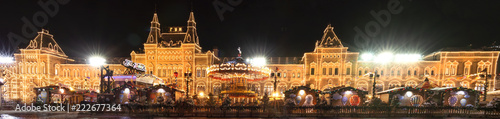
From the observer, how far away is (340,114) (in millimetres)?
19000

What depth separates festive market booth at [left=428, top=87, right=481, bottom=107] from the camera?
2453 centimetres

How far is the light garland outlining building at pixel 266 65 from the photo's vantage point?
1558 inches

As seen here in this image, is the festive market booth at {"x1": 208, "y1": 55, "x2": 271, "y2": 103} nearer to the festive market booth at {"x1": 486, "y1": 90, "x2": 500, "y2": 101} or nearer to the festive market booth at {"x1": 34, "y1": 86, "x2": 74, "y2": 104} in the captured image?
the festive market booth at {"x1": 34, "y1": 86, "x2": 74, "y2": 104}

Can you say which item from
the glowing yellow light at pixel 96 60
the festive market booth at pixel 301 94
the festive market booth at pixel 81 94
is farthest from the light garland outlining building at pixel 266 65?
the festive market booth at pixel 301 94

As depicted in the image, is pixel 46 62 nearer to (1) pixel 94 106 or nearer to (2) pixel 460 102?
(1) pixel 94 106

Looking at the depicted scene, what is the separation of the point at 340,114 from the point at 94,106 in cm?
1960

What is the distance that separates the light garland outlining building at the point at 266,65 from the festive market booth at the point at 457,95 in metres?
14.7

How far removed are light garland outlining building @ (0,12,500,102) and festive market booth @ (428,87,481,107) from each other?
48.1 feet

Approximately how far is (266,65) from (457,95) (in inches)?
1054

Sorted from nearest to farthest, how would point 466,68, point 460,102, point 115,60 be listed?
1. point 460,102
2. point 466,68
3. point 115,60

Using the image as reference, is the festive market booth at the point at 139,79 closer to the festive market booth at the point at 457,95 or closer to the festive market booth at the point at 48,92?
the festive market booth at the point at 48,92

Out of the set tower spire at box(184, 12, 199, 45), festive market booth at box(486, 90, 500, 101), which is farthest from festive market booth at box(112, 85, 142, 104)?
festive market booth at box(486, 90, 500, 101)

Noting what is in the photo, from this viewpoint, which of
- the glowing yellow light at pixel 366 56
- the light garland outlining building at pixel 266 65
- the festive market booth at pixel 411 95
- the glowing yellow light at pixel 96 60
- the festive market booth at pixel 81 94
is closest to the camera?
the festive market booth at pixel 411 95

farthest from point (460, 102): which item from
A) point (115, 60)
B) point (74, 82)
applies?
point (74, 82)
